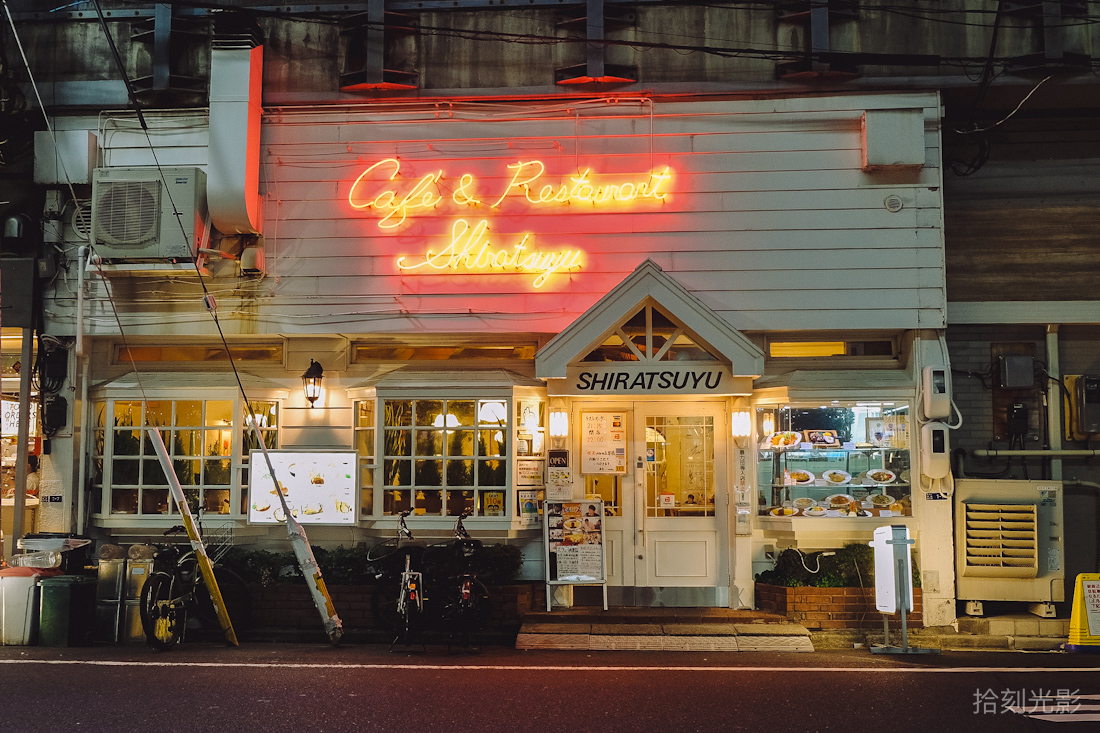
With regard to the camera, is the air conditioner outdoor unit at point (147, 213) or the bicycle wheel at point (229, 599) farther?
the air conditioner outdoor unit at point (147, 213)

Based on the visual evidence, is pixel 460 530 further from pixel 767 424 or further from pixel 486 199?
pixel 486 199

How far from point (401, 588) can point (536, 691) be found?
2753 millimetres

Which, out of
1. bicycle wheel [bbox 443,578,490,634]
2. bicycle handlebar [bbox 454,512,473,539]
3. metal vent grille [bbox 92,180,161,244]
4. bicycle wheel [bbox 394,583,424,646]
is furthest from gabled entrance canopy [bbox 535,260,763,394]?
metal vent grille [bbox 92,180,161,244]

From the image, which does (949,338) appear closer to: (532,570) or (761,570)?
(761,570)

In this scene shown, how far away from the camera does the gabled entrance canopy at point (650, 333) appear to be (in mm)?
10766

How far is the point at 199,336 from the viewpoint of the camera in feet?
40.3

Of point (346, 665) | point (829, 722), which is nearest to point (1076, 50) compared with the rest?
point (829, 722)

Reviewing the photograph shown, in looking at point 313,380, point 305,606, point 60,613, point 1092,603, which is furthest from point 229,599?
point 1092,603

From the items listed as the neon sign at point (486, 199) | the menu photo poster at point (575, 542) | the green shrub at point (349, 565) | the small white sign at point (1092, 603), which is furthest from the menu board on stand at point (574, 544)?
the small white sign at point (1092, 603)

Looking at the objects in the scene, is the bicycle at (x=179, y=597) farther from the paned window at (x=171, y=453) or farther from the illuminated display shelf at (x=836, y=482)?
the illuminated display shelf at (x=836, y=482)

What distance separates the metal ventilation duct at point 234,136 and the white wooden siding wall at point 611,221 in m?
0.33

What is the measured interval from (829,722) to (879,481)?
15.9 feet

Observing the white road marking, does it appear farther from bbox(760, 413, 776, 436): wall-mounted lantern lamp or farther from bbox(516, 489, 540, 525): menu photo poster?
bbox(760, 413, 776, 436): wall-mounted lantern lamp

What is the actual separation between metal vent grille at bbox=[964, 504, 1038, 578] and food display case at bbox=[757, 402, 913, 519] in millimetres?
799
